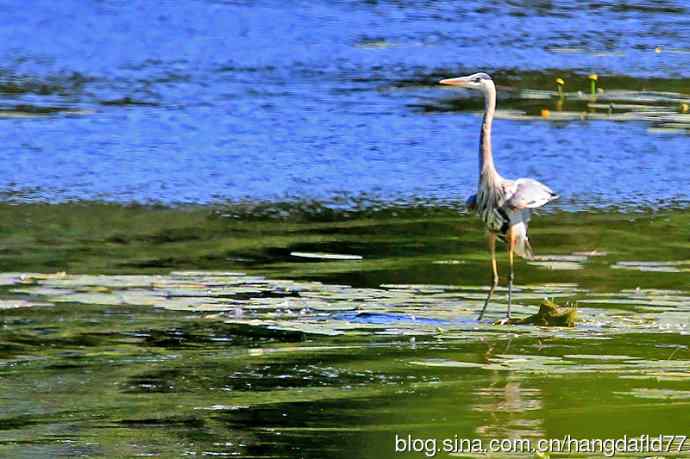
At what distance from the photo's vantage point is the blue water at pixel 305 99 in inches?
559

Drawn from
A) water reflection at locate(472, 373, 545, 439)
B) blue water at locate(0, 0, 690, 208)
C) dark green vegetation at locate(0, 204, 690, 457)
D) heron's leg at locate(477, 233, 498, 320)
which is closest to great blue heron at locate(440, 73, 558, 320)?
heron's leg at locate(477, 233, 498, 320)

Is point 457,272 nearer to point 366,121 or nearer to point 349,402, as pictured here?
point 349,402

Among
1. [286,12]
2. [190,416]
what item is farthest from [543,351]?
[286,12]

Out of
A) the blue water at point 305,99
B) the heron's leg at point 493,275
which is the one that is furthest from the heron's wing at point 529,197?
the blue water at point 305,99

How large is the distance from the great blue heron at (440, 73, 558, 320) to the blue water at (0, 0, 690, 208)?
3.20 m

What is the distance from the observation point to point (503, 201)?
9.90m

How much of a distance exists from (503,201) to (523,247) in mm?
387

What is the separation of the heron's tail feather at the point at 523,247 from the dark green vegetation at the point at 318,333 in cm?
24

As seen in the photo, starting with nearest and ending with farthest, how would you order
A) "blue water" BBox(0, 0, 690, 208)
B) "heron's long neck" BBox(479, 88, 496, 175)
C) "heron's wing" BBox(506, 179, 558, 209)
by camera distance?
"heron's wing" BBox(506, 179, 558, 209) → "heron's long neck" BBox(479, 88, 496, 175) → "blue water" BBox(0, 0, 690, 208)

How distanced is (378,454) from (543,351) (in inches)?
89.5

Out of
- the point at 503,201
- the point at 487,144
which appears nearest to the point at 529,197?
the point at 503,201

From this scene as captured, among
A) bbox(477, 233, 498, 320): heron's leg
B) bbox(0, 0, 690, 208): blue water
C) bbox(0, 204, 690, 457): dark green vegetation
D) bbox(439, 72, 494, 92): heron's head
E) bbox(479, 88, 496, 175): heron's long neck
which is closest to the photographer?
bbox(0, 204, 690, 457): dark green vegetation

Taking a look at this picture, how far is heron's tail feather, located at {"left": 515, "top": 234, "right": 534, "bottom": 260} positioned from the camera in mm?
10070

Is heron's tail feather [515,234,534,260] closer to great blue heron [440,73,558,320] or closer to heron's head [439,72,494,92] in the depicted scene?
great blue heron [440,73,558,320]
